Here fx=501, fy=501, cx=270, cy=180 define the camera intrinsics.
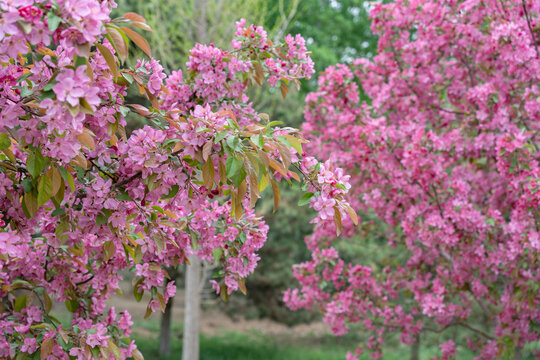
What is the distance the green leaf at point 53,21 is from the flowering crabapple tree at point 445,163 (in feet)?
10.3

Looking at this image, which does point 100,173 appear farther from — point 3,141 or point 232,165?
point 232,165

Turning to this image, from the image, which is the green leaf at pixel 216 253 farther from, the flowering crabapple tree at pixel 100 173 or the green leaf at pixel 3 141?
the green leaf at pixel 3 141

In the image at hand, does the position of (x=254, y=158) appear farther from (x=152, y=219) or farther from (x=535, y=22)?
(x=535, y=22)

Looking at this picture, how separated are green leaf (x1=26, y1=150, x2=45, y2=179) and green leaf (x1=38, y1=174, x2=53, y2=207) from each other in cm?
2

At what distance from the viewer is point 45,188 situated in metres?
1.58

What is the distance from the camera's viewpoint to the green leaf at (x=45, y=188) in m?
1.57

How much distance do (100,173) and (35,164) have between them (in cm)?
40

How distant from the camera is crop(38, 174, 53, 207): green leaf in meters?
1.57

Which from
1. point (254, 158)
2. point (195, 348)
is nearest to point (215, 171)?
point (254, 158)

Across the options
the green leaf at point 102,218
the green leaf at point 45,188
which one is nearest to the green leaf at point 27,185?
the green leaf at point 45,188

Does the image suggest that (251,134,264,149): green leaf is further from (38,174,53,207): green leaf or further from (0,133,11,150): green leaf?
(0,133,11,150): green leaf

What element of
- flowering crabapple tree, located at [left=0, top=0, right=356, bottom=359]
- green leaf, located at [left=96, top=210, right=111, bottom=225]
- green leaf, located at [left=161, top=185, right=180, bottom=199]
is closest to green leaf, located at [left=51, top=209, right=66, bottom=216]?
flowering crabapple tree, located at [left=0, top=0, right=356, bottom=359]

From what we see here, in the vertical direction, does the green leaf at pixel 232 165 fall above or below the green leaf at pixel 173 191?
above

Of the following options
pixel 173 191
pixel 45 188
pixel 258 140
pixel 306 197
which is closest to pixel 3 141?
pixel 45 188
